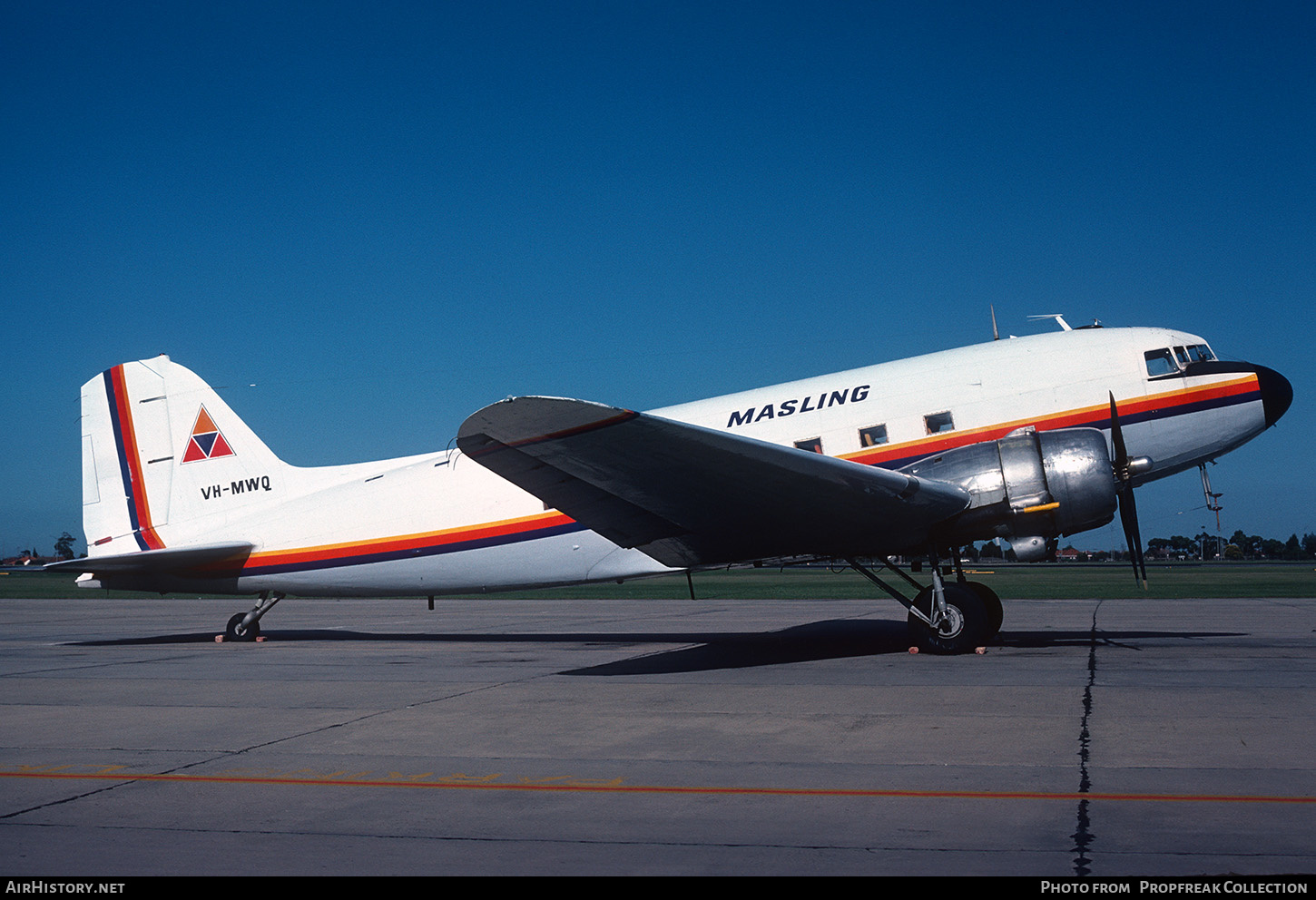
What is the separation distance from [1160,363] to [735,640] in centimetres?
832

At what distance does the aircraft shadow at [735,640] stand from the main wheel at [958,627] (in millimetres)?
854

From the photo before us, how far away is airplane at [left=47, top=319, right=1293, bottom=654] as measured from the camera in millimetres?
12195

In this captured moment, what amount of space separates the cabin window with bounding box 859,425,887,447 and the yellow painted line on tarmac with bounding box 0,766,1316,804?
29.3ft

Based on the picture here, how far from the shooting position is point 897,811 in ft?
19.0

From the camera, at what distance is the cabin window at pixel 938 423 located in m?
14.6

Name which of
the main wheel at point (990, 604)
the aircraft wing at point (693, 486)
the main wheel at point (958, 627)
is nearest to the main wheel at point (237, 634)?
the aircraft wing at point (693, 486)

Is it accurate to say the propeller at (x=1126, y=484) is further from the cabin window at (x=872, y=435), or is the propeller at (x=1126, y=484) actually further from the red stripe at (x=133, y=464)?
the red stripe at (x=133, y=464)

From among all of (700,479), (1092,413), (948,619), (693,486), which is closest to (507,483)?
(693,486)

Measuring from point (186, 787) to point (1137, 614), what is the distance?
2134cm

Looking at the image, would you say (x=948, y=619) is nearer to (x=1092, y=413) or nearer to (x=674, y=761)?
(x=1092, y=413)

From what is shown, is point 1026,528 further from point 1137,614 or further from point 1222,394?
point 1137,614

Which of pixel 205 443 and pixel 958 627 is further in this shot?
pixel 205 443

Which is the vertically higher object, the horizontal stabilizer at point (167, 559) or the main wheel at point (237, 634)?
the horizontal stabilizer at point (167, 559)

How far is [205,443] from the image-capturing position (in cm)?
1889
